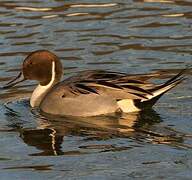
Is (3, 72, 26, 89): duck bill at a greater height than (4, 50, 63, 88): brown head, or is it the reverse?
(4, 50, 63, 88): brown head

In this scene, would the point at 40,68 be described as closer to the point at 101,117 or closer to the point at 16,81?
the point at 16,81

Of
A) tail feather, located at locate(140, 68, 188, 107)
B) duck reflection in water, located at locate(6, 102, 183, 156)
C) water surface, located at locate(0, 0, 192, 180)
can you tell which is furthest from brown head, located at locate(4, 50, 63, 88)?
tail feather, located at locate(140, 68, 188, 107)

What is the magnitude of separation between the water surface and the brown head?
0.30 meters

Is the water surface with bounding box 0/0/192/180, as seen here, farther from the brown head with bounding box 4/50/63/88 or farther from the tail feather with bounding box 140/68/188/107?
the brown head with bounding box 4/50/63/88

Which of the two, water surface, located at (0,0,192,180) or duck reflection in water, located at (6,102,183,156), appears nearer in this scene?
water surface, located at (0,0,192,180)

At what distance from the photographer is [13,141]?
9.94 metres

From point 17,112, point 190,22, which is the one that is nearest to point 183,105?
point 17,112

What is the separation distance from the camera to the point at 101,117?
1101 centimetres

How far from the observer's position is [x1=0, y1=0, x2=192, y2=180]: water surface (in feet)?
29.0

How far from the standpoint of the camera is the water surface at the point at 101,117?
8.85 metres

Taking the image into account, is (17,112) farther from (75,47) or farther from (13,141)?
(75,47)

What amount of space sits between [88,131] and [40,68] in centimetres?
200

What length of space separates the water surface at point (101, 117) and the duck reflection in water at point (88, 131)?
11 millimetres

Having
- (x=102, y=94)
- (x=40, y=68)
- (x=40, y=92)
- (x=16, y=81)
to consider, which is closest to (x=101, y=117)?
(x=102, y=94)
